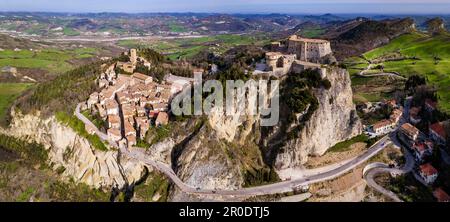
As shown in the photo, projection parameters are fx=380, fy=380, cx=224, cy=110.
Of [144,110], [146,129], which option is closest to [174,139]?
[146,129]

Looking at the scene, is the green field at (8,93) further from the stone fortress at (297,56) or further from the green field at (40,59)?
the stone fortress at (297,56)

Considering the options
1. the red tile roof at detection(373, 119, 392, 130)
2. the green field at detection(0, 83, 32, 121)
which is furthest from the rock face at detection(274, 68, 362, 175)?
the green field at detection(0, 83, 32, 121)

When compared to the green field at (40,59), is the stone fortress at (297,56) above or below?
above

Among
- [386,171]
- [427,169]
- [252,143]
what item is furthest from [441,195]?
[252,143]

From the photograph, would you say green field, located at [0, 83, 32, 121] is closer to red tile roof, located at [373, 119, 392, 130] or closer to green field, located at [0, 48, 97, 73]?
green field, located at [0, 48, 97, 73]

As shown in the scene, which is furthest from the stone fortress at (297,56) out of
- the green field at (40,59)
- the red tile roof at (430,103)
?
the green field at (40,59)

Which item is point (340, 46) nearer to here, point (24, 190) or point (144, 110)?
point (144, 110)
